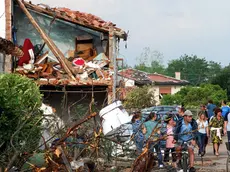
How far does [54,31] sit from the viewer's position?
26984 mm

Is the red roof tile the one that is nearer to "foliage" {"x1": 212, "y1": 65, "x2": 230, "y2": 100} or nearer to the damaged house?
the damaged house

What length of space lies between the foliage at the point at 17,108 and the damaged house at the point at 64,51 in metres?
9.18

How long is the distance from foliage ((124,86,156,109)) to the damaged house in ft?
42.4

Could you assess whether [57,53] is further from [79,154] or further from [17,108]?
[79,154]

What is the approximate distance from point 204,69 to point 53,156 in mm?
96276

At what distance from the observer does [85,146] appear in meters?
11.4

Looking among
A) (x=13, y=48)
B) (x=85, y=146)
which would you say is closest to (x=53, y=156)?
(x=85, y=146)

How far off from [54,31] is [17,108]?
14423 millimetres

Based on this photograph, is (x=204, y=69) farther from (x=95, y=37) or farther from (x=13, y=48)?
(x=13, y=48)

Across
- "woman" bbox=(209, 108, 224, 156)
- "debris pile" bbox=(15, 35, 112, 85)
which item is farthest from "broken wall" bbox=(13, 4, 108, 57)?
"woman" bbox=(209, 108, 224, 156)

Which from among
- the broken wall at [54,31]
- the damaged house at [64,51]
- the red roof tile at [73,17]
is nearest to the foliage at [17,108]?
the damaged house at [64,51]

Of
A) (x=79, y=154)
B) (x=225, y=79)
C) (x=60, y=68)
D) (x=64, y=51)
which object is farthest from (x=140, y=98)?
(x=79, y=154)

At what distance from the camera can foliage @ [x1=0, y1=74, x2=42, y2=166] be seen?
11.9m

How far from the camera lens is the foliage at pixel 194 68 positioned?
10038cm
